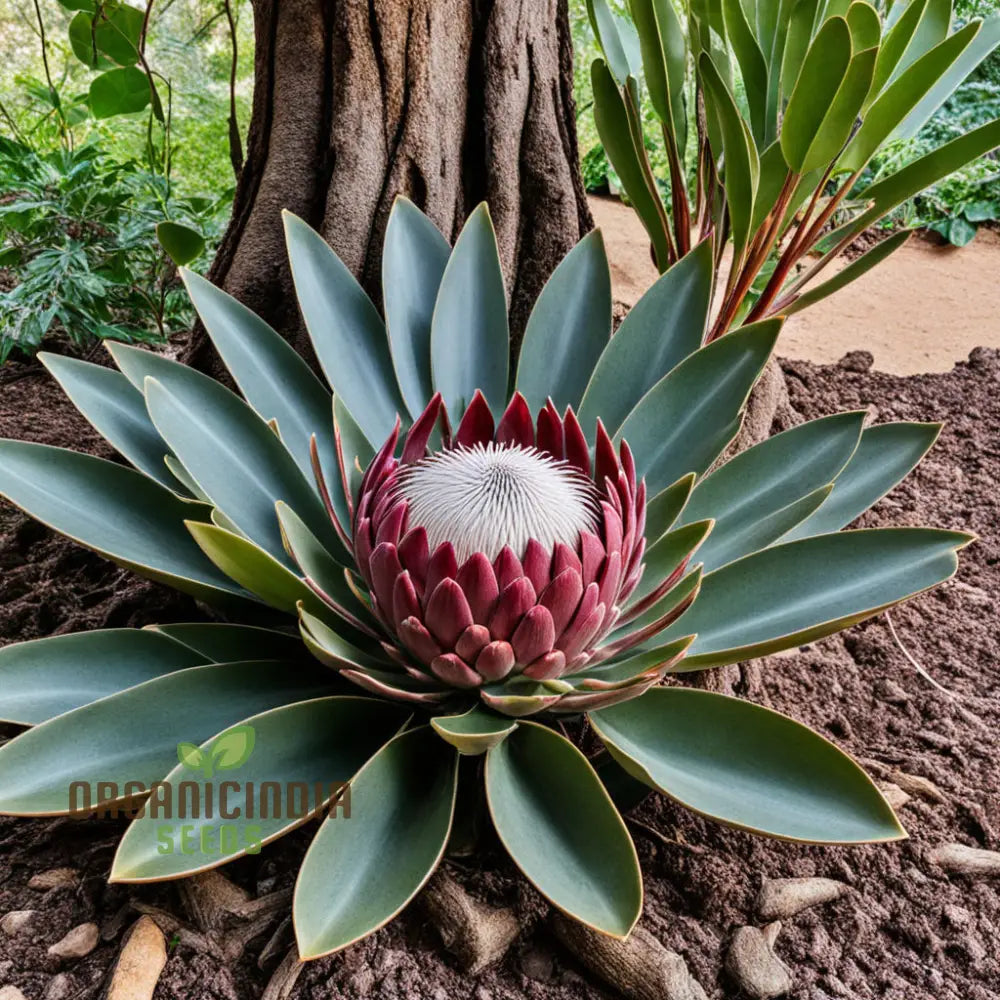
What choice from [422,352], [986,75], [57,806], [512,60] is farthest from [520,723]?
[986,75]

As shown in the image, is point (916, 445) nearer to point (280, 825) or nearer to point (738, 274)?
point (738, 274)

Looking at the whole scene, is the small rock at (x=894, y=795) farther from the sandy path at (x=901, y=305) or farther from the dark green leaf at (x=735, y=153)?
the sandy path at (x=901, y=305)

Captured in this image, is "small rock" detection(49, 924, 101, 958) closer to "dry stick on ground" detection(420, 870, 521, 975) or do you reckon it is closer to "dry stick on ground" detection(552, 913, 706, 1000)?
"dry stick on ground" detection(420, 870, 521, 975)

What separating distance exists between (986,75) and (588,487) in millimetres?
5307

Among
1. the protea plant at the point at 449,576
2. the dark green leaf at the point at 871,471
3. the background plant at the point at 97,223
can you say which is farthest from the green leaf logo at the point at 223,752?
the background plant at the point at 97,223

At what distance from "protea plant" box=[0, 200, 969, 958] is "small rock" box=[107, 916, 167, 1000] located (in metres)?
0.17

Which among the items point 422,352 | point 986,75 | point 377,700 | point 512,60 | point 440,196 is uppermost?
point 512,60

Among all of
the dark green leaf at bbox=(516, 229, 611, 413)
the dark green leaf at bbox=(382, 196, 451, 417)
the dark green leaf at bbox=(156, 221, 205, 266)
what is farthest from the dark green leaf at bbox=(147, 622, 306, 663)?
the dark green leaf at bbox=(156, 221, 205, 266)

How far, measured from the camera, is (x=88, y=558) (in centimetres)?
139

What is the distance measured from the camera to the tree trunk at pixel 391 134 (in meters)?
1.35

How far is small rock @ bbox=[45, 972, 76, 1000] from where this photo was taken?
0.87 metres

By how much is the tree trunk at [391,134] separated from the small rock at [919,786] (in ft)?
2.84

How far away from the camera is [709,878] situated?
1032 millimetres

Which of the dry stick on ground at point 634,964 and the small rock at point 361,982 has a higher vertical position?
the small rock at point 361,982
